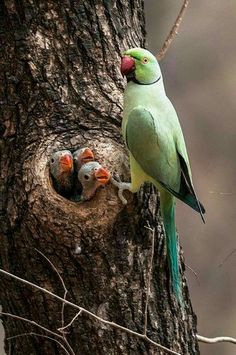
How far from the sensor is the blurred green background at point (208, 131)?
5.07 meters

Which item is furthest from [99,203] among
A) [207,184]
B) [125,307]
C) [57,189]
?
[207,184]

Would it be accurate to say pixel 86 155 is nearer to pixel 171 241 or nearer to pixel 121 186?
pixel 121 186

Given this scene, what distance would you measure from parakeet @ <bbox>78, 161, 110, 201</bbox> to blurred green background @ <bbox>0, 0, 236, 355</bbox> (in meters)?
3.01

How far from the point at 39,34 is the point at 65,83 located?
137 mm

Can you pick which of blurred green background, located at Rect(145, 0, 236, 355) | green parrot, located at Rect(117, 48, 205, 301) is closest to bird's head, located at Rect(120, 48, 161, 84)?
green parrot, located at Rect(117, 48, 205, 301)

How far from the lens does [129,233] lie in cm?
206

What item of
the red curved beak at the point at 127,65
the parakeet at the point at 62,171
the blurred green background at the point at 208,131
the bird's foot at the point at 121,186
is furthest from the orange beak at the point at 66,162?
the blurred green background at the point at 208,131

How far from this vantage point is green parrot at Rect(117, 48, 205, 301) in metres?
2.08

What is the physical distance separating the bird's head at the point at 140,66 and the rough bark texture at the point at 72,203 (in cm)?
6

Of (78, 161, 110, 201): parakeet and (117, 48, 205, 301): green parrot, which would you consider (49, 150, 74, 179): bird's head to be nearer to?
(78, 161, 110, 201): parakeet

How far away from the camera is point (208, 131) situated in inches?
205

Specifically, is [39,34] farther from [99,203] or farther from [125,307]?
[125,307]

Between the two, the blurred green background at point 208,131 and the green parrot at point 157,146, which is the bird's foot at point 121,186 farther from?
the blurred green background at point 208,131

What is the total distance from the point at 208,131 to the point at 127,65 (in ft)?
10.3
